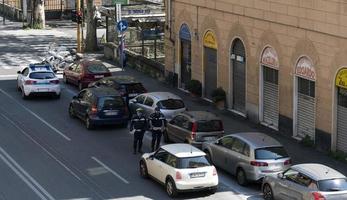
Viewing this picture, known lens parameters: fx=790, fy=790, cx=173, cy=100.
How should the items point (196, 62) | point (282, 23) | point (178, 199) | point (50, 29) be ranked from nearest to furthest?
point (178, 199) → point (282, 23) → point (196, 62) → point (50, 29)

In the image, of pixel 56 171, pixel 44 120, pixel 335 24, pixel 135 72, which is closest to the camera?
pixel 56 171

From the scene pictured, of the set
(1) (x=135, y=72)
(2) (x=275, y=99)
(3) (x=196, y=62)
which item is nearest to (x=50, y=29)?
(1) (x=135, y=72)

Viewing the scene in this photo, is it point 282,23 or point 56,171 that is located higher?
point 282,23

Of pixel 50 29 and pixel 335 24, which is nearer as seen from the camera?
pixel 335 24

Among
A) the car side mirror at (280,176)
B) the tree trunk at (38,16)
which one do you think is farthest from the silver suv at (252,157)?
the tree trunk at (38,16)

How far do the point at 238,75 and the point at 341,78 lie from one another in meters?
7.95

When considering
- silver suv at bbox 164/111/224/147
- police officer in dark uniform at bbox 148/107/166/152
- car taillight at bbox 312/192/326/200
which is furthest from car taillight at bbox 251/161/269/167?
police officer in dark uniform at bbox 148/107/166/152

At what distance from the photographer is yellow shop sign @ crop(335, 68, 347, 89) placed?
27016 millimetres

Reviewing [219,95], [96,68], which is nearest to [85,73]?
[96,68]

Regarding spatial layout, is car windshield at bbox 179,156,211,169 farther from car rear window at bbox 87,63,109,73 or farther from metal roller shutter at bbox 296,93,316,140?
car rear window at bbox 87,63,109,73

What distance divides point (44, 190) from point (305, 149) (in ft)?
33.4

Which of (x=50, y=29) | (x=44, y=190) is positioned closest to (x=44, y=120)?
(x=44, y=190)

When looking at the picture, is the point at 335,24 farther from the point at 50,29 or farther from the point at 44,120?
the point at 50,29

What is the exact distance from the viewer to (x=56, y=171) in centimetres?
2544
